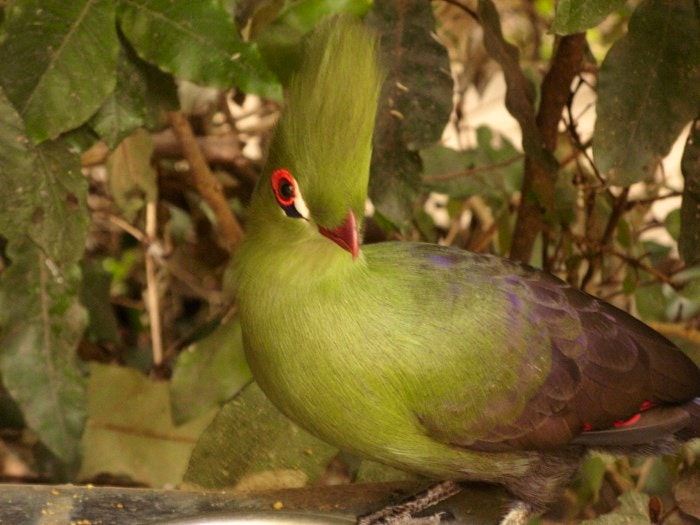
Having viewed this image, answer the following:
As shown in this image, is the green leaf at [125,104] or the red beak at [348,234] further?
the green leaf at [125,104]

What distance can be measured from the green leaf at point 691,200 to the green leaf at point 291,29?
0.53m

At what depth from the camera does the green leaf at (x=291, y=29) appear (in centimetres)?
142

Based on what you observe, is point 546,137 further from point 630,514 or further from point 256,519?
point 256,519

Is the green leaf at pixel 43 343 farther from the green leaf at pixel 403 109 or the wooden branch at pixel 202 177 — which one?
the green leaf at pixel 403 109

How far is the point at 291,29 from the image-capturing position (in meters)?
1.43

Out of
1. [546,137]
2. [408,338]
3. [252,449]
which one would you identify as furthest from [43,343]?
[546,137]

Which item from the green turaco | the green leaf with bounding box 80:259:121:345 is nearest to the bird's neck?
the green turaco

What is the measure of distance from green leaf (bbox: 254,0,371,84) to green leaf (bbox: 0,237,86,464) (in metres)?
0.49

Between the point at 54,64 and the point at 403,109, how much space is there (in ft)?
1.67

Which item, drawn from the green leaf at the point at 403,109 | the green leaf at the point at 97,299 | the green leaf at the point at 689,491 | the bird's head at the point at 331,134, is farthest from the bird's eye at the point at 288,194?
the green leaf at the point at 97,299

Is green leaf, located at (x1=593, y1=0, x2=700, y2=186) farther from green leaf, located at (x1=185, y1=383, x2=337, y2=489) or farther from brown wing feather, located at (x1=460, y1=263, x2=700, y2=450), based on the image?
green leaf, located at (x1=185, y1=383, x2=337, y2=489)

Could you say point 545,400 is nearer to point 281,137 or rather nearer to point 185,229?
point 281,137

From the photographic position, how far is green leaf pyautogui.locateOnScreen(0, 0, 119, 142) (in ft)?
4.17

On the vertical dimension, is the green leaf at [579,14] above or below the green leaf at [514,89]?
above
